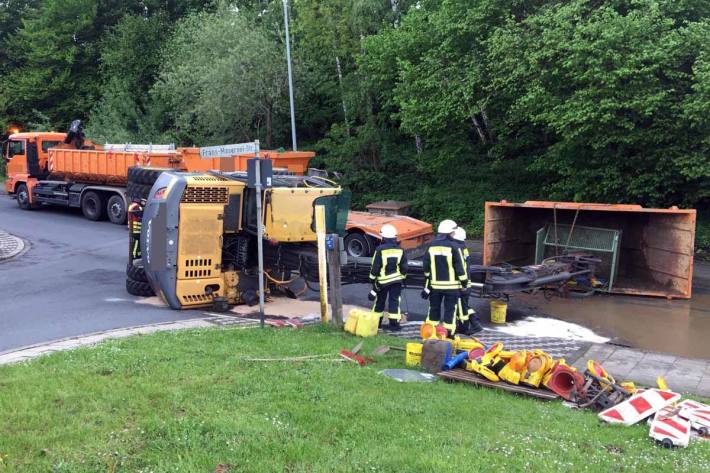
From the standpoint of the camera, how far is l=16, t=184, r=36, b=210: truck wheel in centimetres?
2412

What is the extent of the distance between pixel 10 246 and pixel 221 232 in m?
8.85

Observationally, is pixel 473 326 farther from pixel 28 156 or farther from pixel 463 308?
pixel 28 156

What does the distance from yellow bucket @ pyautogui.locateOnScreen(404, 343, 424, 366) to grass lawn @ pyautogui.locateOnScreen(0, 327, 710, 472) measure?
585 millimetres

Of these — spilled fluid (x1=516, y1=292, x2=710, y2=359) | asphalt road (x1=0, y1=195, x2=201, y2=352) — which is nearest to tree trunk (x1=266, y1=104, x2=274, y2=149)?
asphalt road (x1=0, y1=195, x2=201, y2=352)

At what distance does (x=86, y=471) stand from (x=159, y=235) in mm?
6598

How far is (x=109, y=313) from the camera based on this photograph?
10633 mm

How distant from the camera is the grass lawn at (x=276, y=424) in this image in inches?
177

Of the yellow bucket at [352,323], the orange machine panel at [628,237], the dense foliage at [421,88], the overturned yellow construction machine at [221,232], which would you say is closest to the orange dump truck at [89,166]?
the dense foliage at [421,88]

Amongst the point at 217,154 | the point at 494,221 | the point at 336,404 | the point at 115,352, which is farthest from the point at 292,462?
the point at 494,221

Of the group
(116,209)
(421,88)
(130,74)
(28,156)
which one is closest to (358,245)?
(421,88)

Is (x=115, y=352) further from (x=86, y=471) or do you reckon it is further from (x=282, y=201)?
(x=282, y=201)

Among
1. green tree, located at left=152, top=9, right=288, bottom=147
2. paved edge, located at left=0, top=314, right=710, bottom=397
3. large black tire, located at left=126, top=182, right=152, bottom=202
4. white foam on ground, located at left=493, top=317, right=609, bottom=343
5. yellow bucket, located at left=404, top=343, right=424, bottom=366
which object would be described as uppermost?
green tree, located at left=152, top=9, right=288, bottom=147

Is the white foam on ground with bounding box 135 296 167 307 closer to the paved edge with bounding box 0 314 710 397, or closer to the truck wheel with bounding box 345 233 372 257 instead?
the paved edge with bounding box 0 314 710 397

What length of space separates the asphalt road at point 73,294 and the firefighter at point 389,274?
1268mm
